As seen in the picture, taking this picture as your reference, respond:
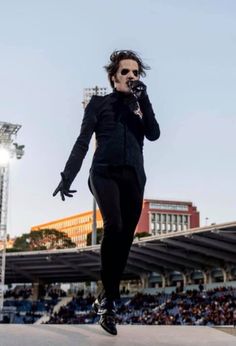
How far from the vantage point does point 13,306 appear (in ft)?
136

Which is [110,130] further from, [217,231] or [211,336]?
[217,231]

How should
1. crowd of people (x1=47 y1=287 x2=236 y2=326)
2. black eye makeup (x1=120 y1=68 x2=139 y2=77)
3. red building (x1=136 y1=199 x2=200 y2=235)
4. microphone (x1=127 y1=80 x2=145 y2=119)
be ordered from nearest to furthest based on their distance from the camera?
1. microphone (x1=127 y1=80 x2=145 y2=119)
2. black eye makeup (x1=120 y1=68 x2=139 y2=77)
3. crowd of people (x1=47 y1=287 x2=236 y2=326)
4. red building (x1=136 y1=199 x2=200 y2=235)

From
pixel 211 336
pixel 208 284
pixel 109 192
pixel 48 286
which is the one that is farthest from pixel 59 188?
pixel 48 286

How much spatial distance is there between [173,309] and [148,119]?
27.5m

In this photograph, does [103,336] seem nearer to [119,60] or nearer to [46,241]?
[119,60]

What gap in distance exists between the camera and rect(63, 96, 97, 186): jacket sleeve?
11.7 ft

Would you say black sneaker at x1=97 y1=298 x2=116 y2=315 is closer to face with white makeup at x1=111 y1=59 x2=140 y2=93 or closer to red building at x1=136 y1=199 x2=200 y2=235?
face with white makeup at x1=111 y1=59 x2=140 y2=93

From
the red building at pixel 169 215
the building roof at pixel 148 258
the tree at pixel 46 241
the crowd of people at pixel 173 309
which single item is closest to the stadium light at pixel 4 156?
the crowd of people at pixel 173 309

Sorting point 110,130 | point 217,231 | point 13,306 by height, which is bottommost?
point 13,306

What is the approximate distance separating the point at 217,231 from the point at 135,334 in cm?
2453

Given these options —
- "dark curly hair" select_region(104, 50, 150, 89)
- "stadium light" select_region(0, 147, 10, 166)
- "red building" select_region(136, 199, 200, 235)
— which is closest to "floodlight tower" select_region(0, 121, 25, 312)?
"stadium light" select_region(0, 147, 10, 166)

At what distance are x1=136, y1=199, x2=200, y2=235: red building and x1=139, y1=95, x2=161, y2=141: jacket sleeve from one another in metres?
99.2

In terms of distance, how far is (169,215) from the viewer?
352 feet

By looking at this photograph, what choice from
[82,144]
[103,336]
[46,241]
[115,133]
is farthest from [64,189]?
[46,241]
